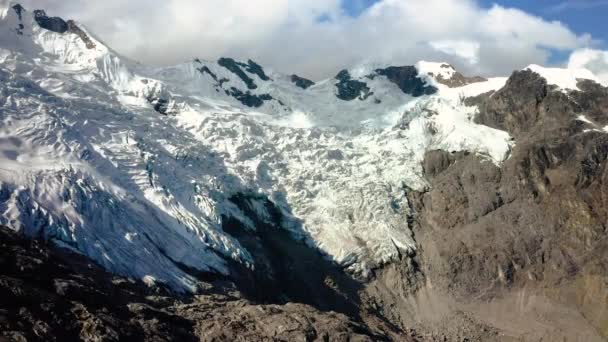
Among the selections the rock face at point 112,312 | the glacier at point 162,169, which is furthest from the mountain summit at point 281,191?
the rock face at point 112,312

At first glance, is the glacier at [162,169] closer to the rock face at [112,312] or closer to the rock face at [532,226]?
the rock face at [532,226]

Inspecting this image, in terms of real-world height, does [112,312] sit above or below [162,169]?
below

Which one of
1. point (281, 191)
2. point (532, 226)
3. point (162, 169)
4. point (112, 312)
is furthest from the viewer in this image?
point (281, 191)

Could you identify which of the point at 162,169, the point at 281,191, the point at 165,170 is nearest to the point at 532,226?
the point at 281,191

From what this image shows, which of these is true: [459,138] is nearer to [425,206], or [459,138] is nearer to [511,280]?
[425,206]

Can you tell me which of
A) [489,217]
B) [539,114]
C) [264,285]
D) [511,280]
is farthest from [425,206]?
[264,285]

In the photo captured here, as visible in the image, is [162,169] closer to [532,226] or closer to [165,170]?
[165,170]
